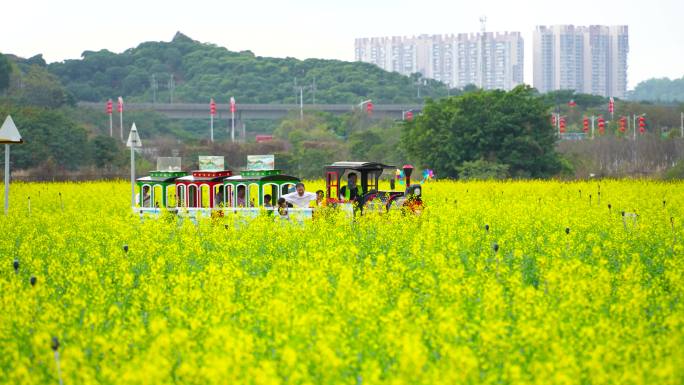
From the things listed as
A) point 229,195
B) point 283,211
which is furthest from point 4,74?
point 283,211

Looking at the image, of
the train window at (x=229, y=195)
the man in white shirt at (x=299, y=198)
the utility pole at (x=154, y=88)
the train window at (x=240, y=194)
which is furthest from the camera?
the utility pole at (x=154, y=88)

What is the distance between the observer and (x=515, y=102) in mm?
46469

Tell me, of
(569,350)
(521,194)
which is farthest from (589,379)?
(521,194)

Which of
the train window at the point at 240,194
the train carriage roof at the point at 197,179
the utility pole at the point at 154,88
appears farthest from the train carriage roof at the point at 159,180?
the utility pole at the point at 154,88

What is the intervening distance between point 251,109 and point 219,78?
25716 millimetres

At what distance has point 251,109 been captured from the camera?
110188mm

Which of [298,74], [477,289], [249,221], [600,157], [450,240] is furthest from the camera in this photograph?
[298,74]

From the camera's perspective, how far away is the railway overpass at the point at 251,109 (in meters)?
106

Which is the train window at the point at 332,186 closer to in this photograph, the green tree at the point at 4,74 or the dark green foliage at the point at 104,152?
the dark green foliage at the point at 104,152

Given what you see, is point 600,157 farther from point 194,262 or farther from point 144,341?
point 144,341

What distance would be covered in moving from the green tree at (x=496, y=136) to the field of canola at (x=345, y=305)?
28.1 metres

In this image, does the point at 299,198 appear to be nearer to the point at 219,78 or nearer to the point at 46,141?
the point at 46,141

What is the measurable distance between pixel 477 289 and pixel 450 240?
14.0 feet

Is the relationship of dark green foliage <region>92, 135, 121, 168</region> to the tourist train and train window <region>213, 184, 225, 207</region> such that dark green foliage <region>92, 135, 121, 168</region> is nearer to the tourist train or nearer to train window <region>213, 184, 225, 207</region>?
the tourist train
